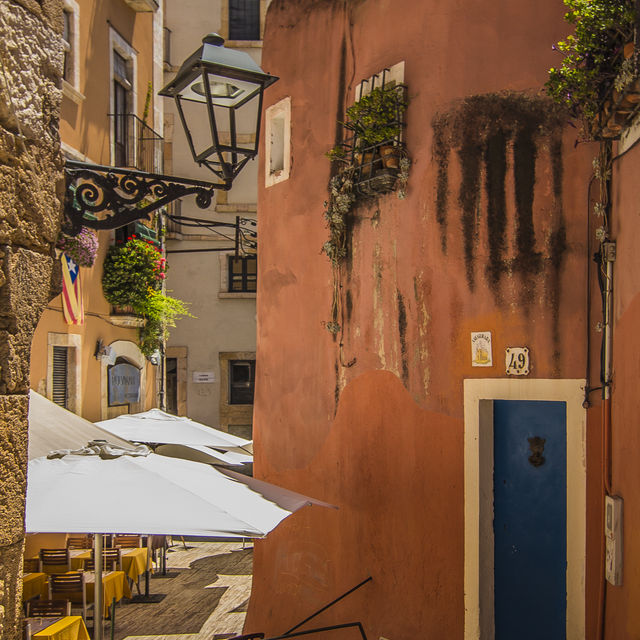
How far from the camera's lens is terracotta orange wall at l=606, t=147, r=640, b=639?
5.28m

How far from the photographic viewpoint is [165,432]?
41.3 feet

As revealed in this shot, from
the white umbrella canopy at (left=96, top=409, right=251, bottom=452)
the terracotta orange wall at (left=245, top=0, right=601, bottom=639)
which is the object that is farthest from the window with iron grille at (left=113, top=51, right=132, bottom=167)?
the terracotta orange wall at (left=245, top=0, right=601, bottom=639)

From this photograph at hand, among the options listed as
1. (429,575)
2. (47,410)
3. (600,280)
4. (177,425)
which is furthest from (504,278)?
(177,425)

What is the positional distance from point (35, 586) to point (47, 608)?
1028 mm

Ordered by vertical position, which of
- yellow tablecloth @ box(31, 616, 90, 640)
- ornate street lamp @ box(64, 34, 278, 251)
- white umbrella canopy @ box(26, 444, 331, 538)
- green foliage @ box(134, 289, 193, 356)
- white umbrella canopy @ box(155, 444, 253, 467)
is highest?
ornate street lamp @ box(64, 34, 278, 251)

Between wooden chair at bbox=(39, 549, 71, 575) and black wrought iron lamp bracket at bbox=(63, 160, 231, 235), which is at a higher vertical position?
black wrought iron lamp bracket at bbox=(63, 160, 231, 235)

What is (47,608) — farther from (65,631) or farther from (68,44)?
(68,44)

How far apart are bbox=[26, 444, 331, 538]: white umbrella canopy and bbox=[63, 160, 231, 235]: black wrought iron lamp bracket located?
78.9 inches

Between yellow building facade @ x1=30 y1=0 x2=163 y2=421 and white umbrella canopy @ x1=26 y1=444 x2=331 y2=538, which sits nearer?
white umbrella canopy @ x1=26 y1=444 x2=331 y2=538

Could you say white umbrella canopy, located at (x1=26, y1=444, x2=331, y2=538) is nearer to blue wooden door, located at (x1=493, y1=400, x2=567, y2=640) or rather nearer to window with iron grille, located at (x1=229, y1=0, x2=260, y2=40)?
blue wooden door, located at (x1=493, y1=400, x2=567, y2=640)

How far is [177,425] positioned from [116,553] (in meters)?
2.97

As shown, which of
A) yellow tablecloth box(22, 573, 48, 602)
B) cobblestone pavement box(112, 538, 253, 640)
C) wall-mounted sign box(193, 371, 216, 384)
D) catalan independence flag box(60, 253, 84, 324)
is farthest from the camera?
wall-mounted sign box(193, 371, 216, 384)

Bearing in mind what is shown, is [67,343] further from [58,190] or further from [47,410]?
[58,190]

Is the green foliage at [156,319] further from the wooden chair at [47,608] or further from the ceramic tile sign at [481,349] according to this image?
the ceramic tile sign at [481,349]
